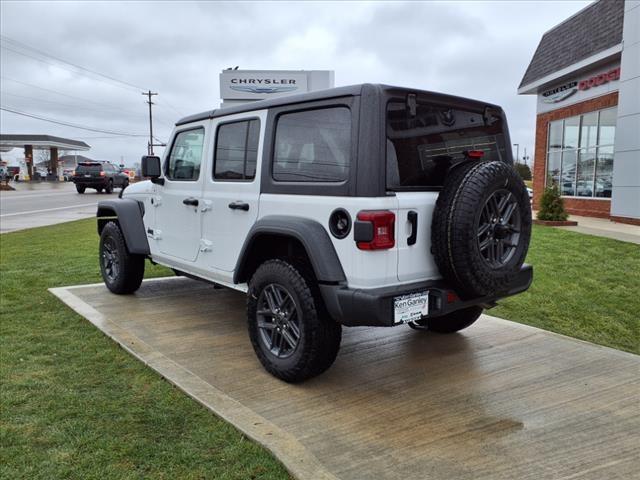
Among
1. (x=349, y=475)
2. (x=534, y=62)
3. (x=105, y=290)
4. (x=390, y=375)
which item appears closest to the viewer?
(x=349, y=475)

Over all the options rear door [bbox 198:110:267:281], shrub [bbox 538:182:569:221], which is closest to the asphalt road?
rear door [bbox 198:110:267:281]

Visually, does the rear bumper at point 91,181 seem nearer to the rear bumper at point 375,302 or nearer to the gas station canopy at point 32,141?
the rear bumper at point 375,302

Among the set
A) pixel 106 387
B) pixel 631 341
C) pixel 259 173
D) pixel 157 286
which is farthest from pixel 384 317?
pixel 157 286

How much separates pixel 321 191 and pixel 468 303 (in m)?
1.21

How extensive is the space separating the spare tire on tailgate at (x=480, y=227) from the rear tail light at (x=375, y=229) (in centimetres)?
34

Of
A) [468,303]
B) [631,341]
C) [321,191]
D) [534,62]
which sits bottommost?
[631,341]

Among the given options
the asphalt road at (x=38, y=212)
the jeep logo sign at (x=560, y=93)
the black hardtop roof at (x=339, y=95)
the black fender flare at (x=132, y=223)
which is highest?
the jeep logo sign at (x=560, y=93)

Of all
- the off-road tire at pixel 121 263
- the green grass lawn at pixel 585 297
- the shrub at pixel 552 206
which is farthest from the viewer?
the shrub at pixel 552 206

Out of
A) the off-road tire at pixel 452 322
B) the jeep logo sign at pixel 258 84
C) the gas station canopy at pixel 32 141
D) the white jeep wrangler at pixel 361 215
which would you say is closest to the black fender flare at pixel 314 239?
the white jeep wrangler at pixel 361 215

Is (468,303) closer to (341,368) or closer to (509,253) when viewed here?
(509,253)

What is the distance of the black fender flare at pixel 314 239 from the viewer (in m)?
3.35

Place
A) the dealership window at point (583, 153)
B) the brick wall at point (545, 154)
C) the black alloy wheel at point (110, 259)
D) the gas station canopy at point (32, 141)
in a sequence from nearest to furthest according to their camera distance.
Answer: the black alloy wheel at point (110, 259), the brick wall at point (545, 154), the dealership window at point (583, 153), the gas station canopy at point (32, 141)

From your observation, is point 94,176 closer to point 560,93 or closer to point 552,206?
point 560,93

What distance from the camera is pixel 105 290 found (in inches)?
256
